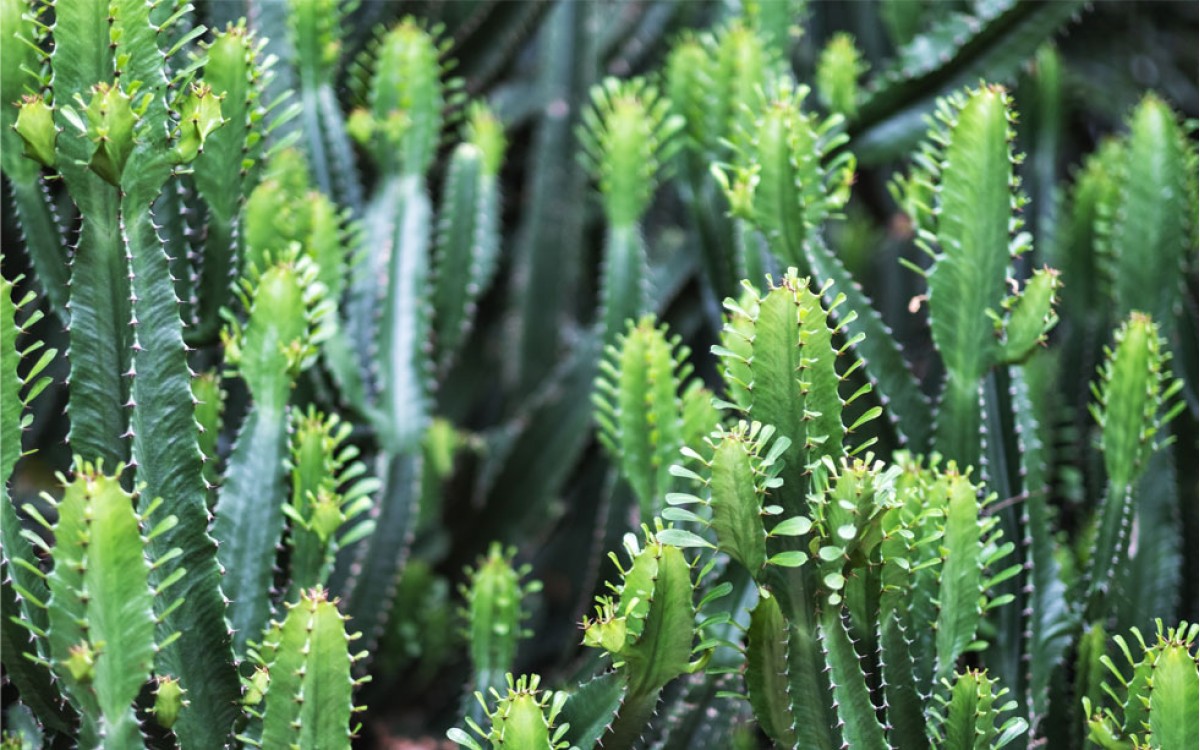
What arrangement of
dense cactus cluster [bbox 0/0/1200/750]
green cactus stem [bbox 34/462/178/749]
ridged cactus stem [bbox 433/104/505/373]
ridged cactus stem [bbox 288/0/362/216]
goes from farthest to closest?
ridged cactus stem [bbox 433/104/505/373]
ridged cactus stem [bbox 288/0/362/216]
dense cactus cluster [bbox 0/0/1200/750]
green cactus stem [bbox 34/462/178/749]

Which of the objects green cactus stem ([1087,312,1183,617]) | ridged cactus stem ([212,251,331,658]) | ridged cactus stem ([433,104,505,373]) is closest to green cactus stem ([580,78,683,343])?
ridged cactus stem ([433,104,505,373])

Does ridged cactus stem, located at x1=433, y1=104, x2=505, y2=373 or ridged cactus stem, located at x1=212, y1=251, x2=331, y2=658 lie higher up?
→ ridged cactus stem, located at x1=433, y1=104, x2=505, y2=373

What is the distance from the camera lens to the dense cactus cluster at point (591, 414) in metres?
1.14

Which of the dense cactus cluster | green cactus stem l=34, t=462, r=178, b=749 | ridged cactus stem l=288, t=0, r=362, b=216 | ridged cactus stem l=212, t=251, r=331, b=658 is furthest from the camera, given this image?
ridged cactus stem l=288, t=0, r=362, b=216

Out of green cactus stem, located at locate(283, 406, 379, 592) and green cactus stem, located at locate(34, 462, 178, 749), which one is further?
green cactus stem, located at locate(283, 406, 379, 592)

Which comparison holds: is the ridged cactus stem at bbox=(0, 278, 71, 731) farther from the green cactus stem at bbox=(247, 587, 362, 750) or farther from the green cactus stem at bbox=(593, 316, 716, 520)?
the green cactus stem at bbox=(593, 316, 716, 520)

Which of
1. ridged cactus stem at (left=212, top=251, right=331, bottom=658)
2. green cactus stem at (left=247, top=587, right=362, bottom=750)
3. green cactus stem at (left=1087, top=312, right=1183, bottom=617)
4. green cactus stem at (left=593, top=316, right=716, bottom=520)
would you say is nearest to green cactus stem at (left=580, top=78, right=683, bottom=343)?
green cactus stem at (left=593, top=316, right=716, bottom=520)

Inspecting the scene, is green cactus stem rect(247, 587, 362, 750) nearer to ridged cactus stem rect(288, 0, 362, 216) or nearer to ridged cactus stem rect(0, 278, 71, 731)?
ridged cactus stem rect(0, 278, 71, 731)

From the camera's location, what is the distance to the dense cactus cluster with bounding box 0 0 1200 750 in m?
1.14

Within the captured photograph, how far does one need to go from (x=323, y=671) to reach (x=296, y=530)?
0.29 m

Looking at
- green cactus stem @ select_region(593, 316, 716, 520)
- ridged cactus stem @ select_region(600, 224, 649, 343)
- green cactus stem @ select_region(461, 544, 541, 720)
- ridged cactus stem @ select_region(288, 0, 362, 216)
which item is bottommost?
green cactus stem @ select_region(461, 544, 541, 720)

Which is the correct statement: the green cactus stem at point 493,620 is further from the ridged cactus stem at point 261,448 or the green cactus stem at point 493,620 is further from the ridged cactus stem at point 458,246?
the ridged cactus stem at point 458,246

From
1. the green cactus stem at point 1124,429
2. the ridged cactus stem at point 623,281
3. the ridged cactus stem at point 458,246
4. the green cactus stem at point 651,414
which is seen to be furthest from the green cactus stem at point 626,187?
the green cactus stem at point 1124,429

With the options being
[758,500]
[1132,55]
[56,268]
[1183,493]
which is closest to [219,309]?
[56,268]
